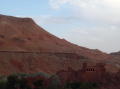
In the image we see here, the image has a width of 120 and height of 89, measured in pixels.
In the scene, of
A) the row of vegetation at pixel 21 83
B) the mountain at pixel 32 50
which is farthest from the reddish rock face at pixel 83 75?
the mountain at pixel 32 50

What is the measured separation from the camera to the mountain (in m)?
78.2

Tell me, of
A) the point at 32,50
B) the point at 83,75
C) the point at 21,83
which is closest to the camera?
the point at 21,83

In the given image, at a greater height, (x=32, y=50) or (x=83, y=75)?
(x=32, y=50)

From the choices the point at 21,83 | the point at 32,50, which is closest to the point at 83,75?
the point at 21,83

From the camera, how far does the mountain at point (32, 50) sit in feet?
257

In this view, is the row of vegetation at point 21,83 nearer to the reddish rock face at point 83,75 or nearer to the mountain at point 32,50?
the reddish rock face at point 83,75

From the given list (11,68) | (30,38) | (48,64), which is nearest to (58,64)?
(48,64)

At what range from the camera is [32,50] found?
8831 centimetres

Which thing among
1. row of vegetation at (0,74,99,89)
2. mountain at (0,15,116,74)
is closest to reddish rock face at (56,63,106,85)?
row of vegetation at (0,74,99,89)

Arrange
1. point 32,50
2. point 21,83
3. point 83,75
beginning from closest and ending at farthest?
point 21,83 → point 83,75 → point 32,50

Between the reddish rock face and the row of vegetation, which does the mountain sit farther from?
the row of vegetation

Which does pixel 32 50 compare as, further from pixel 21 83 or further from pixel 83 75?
pixel 21 83

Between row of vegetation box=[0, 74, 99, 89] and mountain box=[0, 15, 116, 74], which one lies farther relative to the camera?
mountain box=[0, 15, 116, 74]

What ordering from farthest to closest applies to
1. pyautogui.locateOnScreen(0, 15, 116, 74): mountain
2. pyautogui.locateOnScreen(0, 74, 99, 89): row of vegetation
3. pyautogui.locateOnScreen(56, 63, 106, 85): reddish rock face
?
pyautogui.locateOnScreen(0, 15, 116, 74): mountain < pyautogui.locateOnScreen(56, 63, 106, 85): reddish rock face < pyautogui.locateOnScreen(0, 74, 99, 89): row of vegetation
